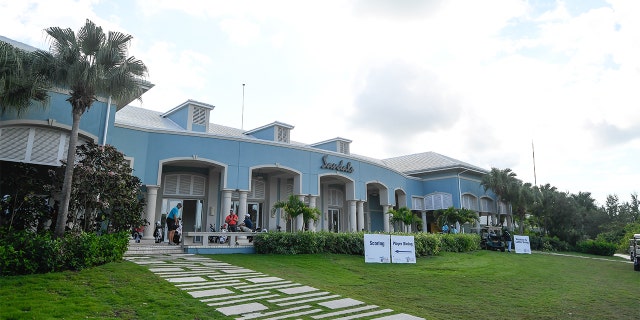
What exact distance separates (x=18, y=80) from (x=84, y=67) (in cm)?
165

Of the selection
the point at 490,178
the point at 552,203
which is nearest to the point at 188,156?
the point at 490,178

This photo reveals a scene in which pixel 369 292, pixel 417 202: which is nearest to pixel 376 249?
pixel 369 292

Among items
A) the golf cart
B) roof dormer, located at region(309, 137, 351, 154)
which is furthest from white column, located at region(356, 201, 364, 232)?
the golf cart

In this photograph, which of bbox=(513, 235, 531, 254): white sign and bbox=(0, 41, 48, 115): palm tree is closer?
bbox=(0, 41, 48, 115): palm tree

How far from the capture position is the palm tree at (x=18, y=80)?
1038 cm

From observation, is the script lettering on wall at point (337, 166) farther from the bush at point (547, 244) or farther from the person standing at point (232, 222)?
the bush at point (547, 244)

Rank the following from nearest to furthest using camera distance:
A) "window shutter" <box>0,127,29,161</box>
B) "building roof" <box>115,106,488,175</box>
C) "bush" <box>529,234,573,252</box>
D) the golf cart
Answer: "window shutter" <box>0,127,29,161</box>, "building roof" <box>115,106,488,175</box>, the golf cart, "bush" <box>529,234,573,252</box>

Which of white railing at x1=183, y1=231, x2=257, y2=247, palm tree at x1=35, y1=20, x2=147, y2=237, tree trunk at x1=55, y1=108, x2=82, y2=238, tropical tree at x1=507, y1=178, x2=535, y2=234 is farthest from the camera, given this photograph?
tropical tree at x1=507, y1=178, x2=535, y2=234

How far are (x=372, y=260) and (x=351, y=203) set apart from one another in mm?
10951

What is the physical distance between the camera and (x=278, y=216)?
24812 mm

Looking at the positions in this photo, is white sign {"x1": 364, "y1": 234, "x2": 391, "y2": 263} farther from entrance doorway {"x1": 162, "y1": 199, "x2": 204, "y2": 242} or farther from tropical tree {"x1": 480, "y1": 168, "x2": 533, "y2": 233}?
tropical tree {"x1": 480, "y1": 168, "x2": 533, "y2": 233}

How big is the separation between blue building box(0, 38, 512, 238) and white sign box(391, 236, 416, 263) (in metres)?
7.30

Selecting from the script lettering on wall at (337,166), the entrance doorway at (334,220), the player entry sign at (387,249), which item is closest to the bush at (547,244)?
the entrance doorway at (334,220)

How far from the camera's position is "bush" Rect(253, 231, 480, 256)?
16.5 m
